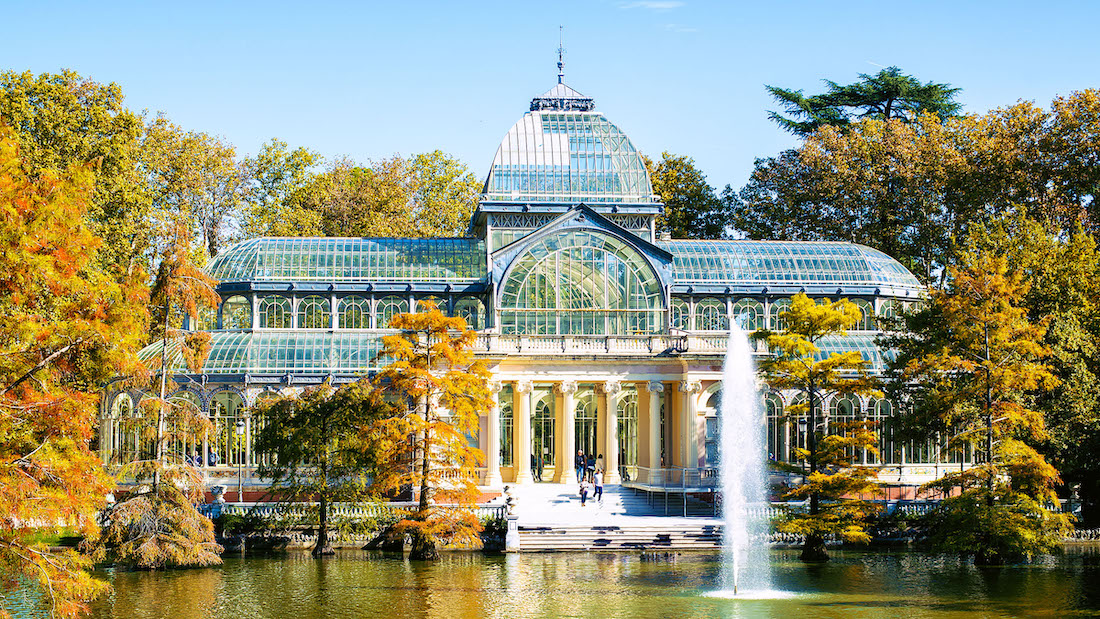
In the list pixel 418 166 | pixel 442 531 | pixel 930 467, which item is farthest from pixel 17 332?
pixel 418 166

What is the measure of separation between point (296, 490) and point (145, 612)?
12.5 m

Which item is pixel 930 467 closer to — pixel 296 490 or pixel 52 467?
pixel 296 490

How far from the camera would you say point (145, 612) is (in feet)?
109

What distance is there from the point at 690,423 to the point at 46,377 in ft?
123

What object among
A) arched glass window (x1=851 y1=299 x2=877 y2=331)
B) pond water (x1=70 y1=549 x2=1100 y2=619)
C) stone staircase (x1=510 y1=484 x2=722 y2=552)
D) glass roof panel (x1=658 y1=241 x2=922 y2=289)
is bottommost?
pond water (x1=70 y1=549 x2=1100 y2=619)

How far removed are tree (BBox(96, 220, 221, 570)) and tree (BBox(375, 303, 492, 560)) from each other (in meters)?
6.40

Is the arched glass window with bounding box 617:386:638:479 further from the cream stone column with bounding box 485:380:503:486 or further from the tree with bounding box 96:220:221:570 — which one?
the tree with bounding box 96:220:221:570

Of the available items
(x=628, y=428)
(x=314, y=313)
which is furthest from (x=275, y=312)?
(x=628, y=428)

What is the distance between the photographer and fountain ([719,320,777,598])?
4375 cm

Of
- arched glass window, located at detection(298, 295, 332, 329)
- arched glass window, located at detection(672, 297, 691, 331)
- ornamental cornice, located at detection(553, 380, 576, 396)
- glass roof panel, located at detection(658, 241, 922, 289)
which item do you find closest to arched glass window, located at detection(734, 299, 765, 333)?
glass roof panel, located at detection(658, 241, 922, 289)

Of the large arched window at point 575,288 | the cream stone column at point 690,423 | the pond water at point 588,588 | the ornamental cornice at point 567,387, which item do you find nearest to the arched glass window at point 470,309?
the large arched window at point 575,288

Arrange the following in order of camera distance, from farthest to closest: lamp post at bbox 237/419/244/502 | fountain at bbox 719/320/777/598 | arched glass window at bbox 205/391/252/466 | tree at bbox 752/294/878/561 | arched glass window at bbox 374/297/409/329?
1. arched glass window at bbox 374/297/409/329
2. arched glass window at bbox 205/391/252/466
3. lamp post at bbox 237/419/244/502
4. fountain at bbox 719/320/777/598
5. tree at bbox 752/294/878/561

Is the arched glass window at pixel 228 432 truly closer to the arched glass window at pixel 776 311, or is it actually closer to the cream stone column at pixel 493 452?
the cream stone column at pixel 493 452

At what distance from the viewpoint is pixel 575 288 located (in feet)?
197
